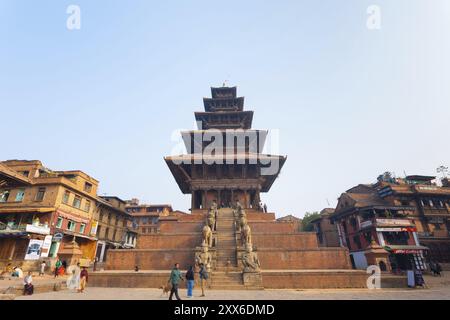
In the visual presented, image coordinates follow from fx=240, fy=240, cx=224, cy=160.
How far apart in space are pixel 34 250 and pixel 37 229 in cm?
197

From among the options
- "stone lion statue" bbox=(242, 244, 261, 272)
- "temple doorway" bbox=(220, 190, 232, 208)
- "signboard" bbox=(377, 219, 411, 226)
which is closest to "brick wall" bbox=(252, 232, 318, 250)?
"stone lion statue" bbox=(242, 244, 261, 272)

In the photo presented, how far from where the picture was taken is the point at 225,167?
22.8m

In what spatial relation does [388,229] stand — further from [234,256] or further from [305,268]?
[234,256]

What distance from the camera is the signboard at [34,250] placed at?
2275cm

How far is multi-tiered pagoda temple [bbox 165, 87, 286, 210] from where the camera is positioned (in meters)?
21.9

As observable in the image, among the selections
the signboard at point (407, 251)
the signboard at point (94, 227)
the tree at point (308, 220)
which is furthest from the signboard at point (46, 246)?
the tree at point (308, 220)

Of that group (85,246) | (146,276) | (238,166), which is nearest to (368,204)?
(238,166)

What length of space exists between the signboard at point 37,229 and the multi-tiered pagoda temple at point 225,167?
13.8 meters

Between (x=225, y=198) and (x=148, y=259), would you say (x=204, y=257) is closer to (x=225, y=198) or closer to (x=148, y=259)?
(x=148, y=259)

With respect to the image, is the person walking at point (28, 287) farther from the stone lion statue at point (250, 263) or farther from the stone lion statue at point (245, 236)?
the stone lion statue at point (245, 236)

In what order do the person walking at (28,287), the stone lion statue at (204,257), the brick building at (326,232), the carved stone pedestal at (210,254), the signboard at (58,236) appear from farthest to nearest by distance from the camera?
1. the brick building at (326,232)
2. the signboard at (58,236)
3. the carved stone pedestal at (210,254)
4. the stone lion statue at (204,257)
5. the person walking at (28,287)

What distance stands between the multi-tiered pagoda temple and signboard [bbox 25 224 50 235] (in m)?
13.8

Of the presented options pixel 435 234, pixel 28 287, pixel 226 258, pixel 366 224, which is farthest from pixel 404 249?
pixel 28 287
